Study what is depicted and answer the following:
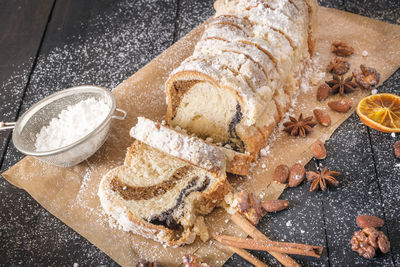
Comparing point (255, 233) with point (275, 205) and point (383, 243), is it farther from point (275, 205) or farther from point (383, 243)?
point (383, 243)

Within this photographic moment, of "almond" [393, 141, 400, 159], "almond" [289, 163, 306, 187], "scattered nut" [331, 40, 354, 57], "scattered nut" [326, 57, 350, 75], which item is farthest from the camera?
"scattered nut" [331, 40, 354, 57]

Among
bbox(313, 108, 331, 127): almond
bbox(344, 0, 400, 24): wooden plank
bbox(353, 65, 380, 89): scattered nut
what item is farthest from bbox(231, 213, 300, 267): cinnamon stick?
bbox(344, 0, 400, 24): wooden plank

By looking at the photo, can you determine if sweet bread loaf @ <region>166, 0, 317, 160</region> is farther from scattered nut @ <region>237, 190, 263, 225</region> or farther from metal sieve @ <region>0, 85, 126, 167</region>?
metal sieve @ <region>0, 85, 126, 167</region>

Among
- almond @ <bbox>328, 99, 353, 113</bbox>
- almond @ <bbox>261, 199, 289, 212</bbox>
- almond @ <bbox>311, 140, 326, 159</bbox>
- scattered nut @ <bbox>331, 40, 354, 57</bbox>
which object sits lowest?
almond @ <bbox>261, 199, 289, 212</bbox>

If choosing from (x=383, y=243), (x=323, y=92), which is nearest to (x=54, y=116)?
(x=323, y=92)

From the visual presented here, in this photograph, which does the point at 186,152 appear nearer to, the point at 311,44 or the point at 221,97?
the point at 221,97

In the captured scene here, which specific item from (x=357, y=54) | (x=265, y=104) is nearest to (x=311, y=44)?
(x=357, y=54)

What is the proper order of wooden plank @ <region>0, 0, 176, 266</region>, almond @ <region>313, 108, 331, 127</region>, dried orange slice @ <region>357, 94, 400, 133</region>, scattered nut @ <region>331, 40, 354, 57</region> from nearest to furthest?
wooden plank @ <region>0, 0, 176, 266</region>, dried orange slice @ <region>357, 94, 400, 133</region>, almond @ <region>313, 108, 331, 127</region>, scattered nut @ <region>331, 40, 354, 57</region>

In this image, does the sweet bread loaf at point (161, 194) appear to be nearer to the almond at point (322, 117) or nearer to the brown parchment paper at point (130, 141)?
the brown parchment paper at point (130, 141)
